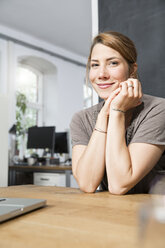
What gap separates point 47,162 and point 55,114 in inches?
108

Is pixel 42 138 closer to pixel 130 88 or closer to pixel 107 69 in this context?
pixel 107 69

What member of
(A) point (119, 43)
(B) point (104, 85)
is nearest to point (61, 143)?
(B) point (104, 85)

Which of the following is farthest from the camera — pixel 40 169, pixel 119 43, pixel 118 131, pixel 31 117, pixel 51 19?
pixel 31 117

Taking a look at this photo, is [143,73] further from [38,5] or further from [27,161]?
[38,5]

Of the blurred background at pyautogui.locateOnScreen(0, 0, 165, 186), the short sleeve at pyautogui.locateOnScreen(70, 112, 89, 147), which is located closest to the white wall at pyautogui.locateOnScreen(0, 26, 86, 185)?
the blurred background at pyautogui.locateOnScreen(0, 0, 165, 186)

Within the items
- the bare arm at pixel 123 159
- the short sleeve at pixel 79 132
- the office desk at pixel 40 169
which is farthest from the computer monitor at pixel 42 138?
the bare arm at pixel 123 159

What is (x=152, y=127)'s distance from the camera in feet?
3.83

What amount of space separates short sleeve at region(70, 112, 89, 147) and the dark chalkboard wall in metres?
0.80

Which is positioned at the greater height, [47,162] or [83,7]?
[83,7]

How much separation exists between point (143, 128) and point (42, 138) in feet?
11.4

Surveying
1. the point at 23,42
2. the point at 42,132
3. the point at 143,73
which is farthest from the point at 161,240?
the point at 23,42

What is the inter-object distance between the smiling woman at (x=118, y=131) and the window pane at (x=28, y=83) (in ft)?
17.5

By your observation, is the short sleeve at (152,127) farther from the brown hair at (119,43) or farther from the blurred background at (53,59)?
the blurred background at (53,59)

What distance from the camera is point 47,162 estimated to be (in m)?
4.52
